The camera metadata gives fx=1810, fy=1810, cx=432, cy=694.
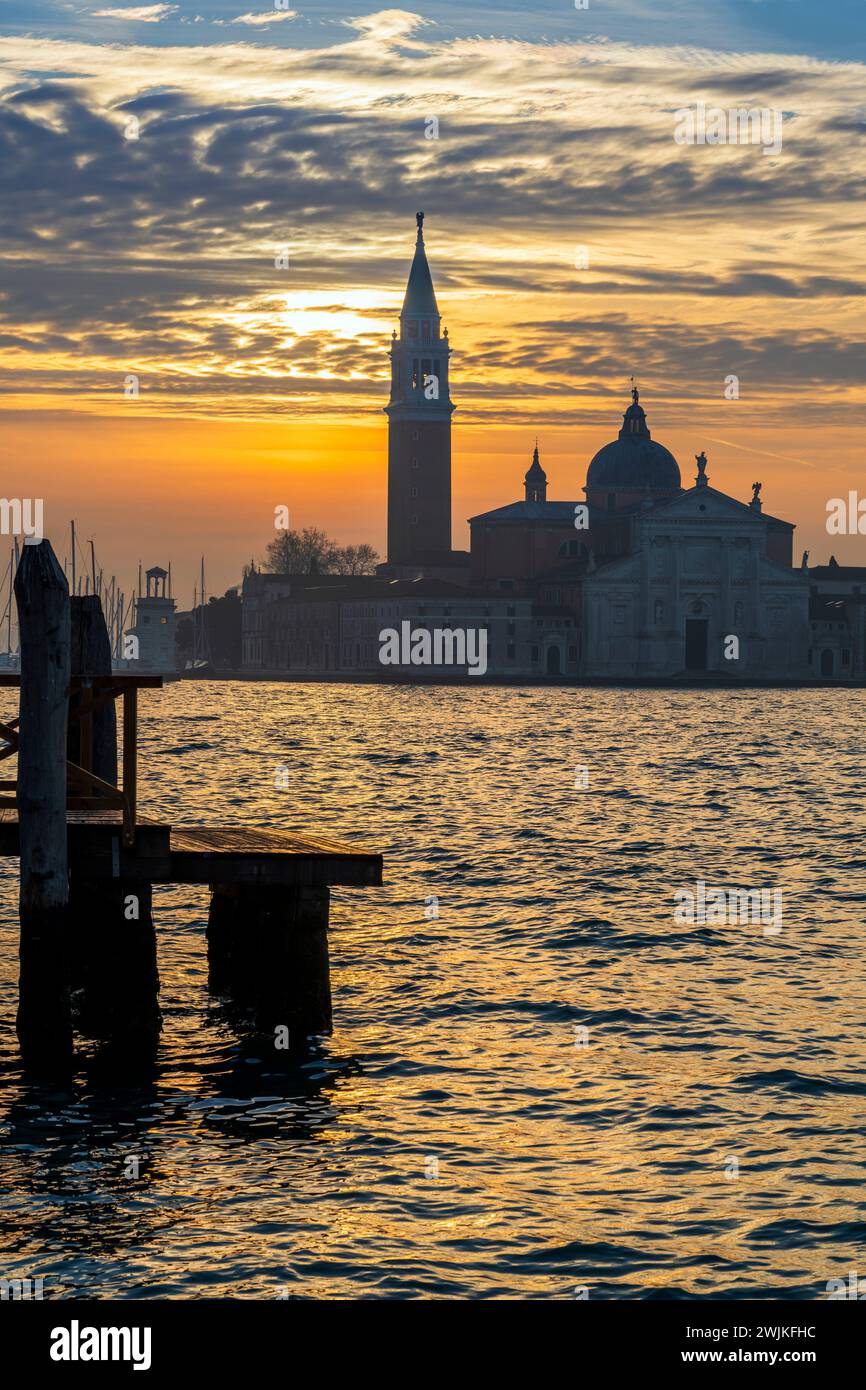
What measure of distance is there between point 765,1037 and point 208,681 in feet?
527

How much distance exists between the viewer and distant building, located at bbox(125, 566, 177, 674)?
159625mm

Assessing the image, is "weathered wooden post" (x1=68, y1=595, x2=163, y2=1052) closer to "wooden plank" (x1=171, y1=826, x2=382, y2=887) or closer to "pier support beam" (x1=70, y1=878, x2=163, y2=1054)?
"pier support beam" (x1=70, y1=878, x2=163, y2=1054)

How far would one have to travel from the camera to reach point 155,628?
532 ft

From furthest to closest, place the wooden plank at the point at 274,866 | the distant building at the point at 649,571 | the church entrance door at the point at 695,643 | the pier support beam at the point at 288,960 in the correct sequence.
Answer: the church entrance door at the point at 695,643 < the distant building at the point at 649,571 < the pier support beam at the point at 288,960 < the wooden plank at the point at 274,866

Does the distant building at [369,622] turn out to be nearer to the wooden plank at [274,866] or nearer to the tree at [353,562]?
the tree at [353,562]

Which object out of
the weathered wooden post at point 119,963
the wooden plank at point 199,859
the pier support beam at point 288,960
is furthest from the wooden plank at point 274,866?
the weathered wooden post at point 119,963

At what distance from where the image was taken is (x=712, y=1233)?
9.75 m

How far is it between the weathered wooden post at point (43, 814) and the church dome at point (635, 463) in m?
128

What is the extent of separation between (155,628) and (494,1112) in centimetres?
15263

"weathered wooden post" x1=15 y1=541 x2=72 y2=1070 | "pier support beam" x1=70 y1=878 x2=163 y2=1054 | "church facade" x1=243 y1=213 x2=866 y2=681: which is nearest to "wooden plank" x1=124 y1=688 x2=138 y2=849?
"weathered wooden post" x1=15 y1=541 x2=72 y2=1070

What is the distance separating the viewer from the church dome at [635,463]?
455ft

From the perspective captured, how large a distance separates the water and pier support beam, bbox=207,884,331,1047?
0.31 m
